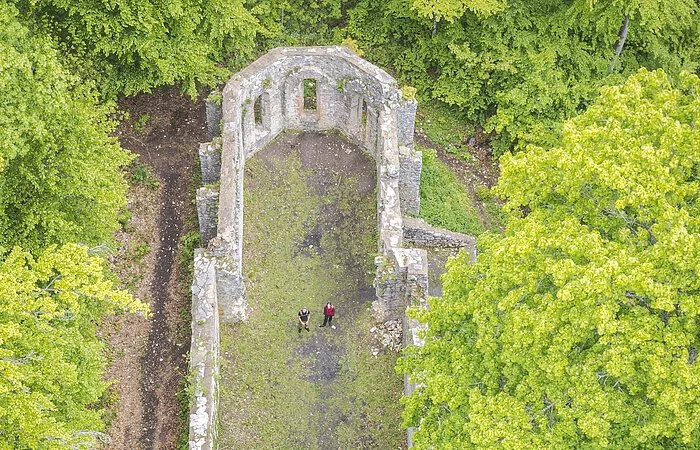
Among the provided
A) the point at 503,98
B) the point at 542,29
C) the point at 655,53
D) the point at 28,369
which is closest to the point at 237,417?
the point at 28,369

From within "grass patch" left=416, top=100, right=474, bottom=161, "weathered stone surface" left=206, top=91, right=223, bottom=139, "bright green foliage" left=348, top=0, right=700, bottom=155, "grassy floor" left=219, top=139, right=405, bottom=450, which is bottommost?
"grassy floor" left=219, top=139, right=405, bottom=450

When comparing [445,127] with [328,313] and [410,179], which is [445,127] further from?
[328,313]

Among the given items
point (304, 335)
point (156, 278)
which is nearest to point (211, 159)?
point (156, 278)

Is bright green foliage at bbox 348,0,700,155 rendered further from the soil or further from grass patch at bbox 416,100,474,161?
the soil

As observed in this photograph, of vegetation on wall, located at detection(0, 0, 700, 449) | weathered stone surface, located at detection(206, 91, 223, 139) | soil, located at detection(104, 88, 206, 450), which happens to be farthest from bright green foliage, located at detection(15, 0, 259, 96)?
soil, located at detection(104, 88, 206, 450)

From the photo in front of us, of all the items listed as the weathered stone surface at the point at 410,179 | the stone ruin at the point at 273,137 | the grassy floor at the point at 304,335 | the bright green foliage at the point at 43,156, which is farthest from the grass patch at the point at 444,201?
the bright green foliage at the point at 43,156

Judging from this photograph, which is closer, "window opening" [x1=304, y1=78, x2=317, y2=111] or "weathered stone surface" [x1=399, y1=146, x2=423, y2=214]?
"weathered stone surface" [x1=399, y1=146, x2=423, y2=214]
